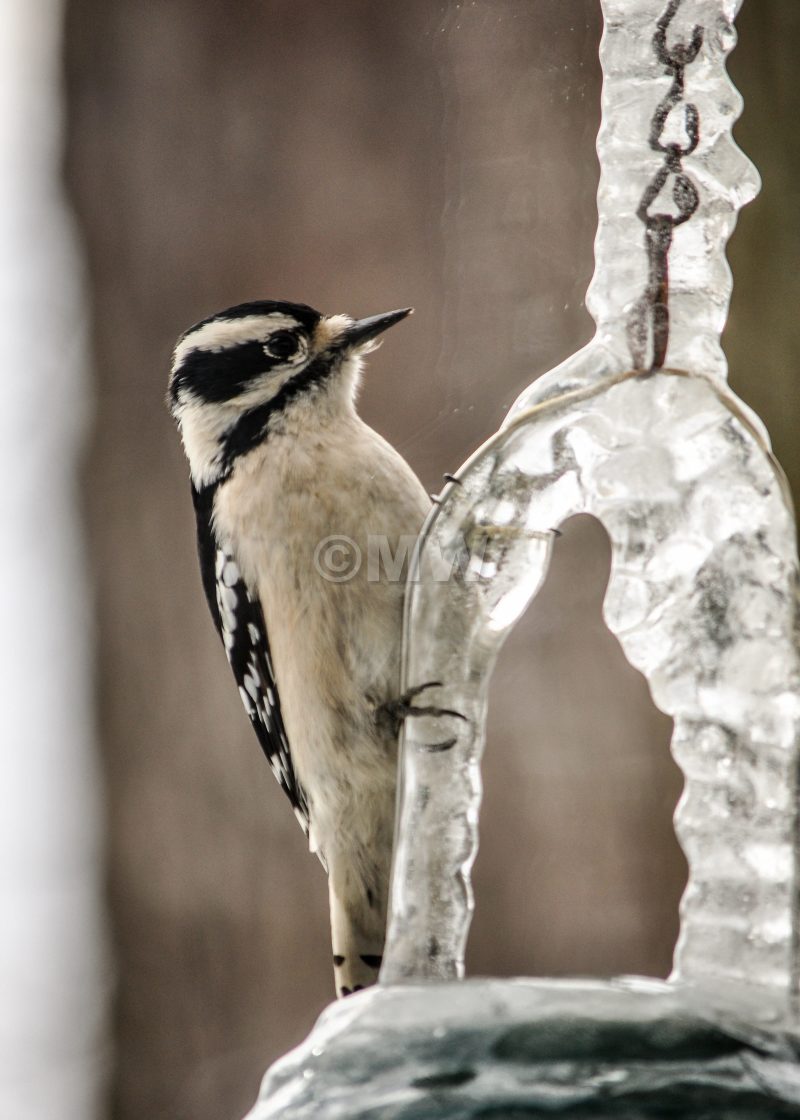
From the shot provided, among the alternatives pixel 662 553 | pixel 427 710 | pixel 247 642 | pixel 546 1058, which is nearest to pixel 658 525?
pixel 662 553

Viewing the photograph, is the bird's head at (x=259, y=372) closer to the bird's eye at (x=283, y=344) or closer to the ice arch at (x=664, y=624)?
the bird's eye at (x=283, y=344)

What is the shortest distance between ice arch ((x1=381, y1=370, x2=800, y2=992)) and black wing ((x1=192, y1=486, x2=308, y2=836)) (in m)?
0.66

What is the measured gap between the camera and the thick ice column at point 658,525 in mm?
924

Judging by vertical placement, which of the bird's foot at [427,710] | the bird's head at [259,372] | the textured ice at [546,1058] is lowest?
the textured ice at [546,1058]

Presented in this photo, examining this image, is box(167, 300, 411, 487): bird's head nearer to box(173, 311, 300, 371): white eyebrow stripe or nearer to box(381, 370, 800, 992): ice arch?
box(173, 311, 300, 371): white eyebrow stripe

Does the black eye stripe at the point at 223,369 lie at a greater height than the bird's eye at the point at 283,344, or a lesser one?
lesser

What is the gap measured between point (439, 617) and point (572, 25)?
18.6 inches

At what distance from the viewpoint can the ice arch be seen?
91 cm

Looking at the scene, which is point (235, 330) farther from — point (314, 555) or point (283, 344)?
point (314, 555)

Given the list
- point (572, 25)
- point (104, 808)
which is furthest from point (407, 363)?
point (104, 808)

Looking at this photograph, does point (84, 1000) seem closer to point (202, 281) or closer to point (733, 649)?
point (202, 281)

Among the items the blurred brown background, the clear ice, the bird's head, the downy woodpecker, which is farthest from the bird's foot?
the blurred brown background

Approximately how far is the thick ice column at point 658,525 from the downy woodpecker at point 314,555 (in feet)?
1.57

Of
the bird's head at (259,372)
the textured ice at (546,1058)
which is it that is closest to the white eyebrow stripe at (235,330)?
the bird's head at (259,372)
